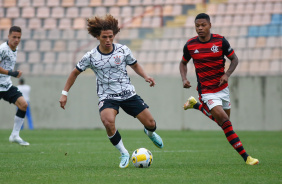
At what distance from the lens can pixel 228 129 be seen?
26.3 feet

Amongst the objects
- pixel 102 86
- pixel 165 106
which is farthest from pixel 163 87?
pixel 102 86

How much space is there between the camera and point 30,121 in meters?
20.3

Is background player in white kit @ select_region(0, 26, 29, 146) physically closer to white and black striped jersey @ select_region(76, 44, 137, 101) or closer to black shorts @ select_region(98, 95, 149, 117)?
white and black striped jersey @ select_region(76, 44, 137, 101)

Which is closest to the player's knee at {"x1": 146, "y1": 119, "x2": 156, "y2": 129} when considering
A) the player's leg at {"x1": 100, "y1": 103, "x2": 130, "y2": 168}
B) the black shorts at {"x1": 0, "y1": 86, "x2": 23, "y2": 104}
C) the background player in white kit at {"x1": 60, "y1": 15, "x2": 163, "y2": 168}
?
the background player in white kit at {"x1": 60, "y1": 15, "x2": 163, "y2": 168}

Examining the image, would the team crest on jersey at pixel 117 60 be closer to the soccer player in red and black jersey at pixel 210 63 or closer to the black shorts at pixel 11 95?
the soccer player in red and black jersey at pixel 210 63

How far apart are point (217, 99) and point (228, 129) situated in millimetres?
511

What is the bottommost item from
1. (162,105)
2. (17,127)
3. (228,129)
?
(162,105)

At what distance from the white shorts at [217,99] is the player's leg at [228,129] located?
79 millimetres

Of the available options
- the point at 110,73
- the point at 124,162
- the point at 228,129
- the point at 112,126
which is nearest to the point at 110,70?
the point at 110,73

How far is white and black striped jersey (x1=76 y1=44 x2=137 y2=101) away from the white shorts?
3.80 ft

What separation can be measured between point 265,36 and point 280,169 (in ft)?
44.3

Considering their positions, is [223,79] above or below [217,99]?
above

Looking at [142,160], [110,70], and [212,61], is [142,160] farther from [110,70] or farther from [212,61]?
[212,61]

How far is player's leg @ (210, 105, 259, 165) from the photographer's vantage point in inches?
309
